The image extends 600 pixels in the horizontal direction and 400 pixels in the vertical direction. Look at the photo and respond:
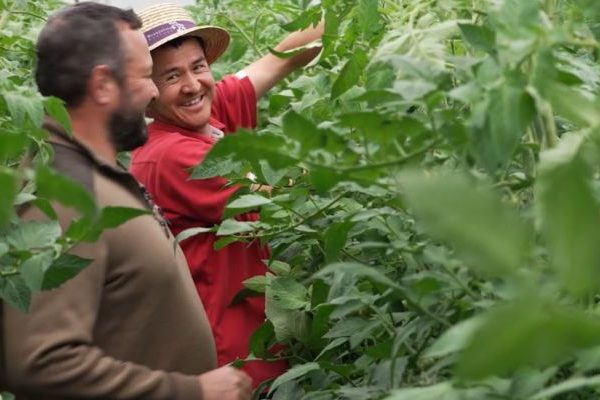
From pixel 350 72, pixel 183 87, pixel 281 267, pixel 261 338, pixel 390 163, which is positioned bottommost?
pixel 261 338

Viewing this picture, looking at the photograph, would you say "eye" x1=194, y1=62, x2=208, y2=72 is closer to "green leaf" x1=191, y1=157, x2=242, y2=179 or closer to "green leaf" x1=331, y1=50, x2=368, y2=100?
"green leaf" x1=191, y1=157, x2=242, y2=179

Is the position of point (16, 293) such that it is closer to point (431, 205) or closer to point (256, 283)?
point (256, 283)

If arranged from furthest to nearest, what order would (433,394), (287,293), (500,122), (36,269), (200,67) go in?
(200,67), (287,293), (36,269), (433,394), (500,122)

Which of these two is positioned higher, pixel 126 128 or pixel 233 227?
pixel 126 128

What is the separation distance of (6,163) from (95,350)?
28.6 inches

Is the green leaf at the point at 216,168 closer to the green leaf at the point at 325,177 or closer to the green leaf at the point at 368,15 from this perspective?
the green leaf at the point at 368,15

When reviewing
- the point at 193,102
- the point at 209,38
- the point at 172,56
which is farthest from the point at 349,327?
the point at 209,38

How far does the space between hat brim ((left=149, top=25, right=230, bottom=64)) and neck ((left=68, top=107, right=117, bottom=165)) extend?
0.71 m

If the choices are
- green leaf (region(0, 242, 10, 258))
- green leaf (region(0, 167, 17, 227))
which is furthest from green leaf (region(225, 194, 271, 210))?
green leaf (region(0, 167, 17, 227))

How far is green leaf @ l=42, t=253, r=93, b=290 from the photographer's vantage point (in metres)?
1.54

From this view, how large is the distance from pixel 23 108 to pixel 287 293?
0.86 m

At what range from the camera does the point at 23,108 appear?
1557 mm

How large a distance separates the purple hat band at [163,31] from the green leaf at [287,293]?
2.45ft

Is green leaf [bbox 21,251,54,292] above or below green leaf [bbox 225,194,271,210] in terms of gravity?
above
